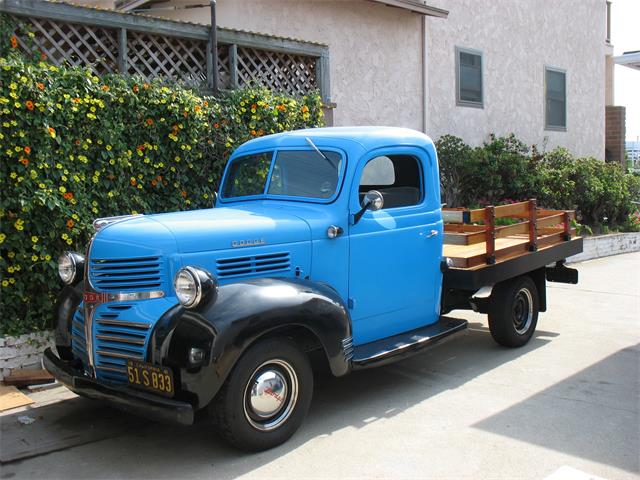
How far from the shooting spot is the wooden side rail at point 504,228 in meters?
5.81

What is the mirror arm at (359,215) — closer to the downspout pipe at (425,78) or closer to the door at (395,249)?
the door at (395,249)

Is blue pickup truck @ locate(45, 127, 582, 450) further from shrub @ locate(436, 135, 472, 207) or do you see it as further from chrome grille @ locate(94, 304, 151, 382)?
shrub @ locate(436, 135, 472, 207)

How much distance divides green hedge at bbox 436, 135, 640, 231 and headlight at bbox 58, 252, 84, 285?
25.3 feet

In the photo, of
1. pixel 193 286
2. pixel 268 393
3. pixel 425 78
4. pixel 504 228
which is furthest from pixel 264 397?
pixel 425 78

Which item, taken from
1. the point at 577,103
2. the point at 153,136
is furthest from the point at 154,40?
the point at 577,103

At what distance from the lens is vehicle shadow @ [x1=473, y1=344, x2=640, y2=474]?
4.05 meters

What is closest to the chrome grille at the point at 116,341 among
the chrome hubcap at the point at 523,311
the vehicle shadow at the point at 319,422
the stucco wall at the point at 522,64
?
the vehicle shadow at the point at 319,422

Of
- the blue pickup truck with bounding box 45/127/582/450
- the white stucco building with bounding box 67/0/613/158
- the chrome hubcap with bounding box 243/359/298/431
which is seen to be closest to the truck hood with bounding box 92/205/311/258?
the blue pickup truck with bounding box 45/127/582/450

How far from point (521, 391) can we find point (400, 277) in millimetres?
1304

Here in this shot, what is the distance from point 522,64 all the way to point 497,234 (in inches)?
343

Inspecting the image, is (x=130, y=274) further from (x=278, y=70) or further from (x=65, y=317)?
(x=278, y=70)

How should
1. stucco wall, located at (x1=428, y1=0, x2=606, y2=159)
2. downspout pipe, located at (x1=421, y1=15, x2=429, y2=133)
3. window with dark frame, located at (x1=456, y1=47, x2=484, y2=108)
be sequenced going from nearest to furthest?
downspout pipe, located at (x1=421, y1=15, x2=429, y2=133) → stucco wall, located at (x1=428, y1=0, x2=606, y2=159) → window with dark frame, located at (x1=456, y1=47, x2=484, y2=108)

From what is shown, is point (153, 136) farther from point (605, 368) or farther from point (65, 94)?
point (605, 368)

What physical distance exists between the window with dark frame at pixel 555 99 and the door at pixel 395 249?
9791 mm
